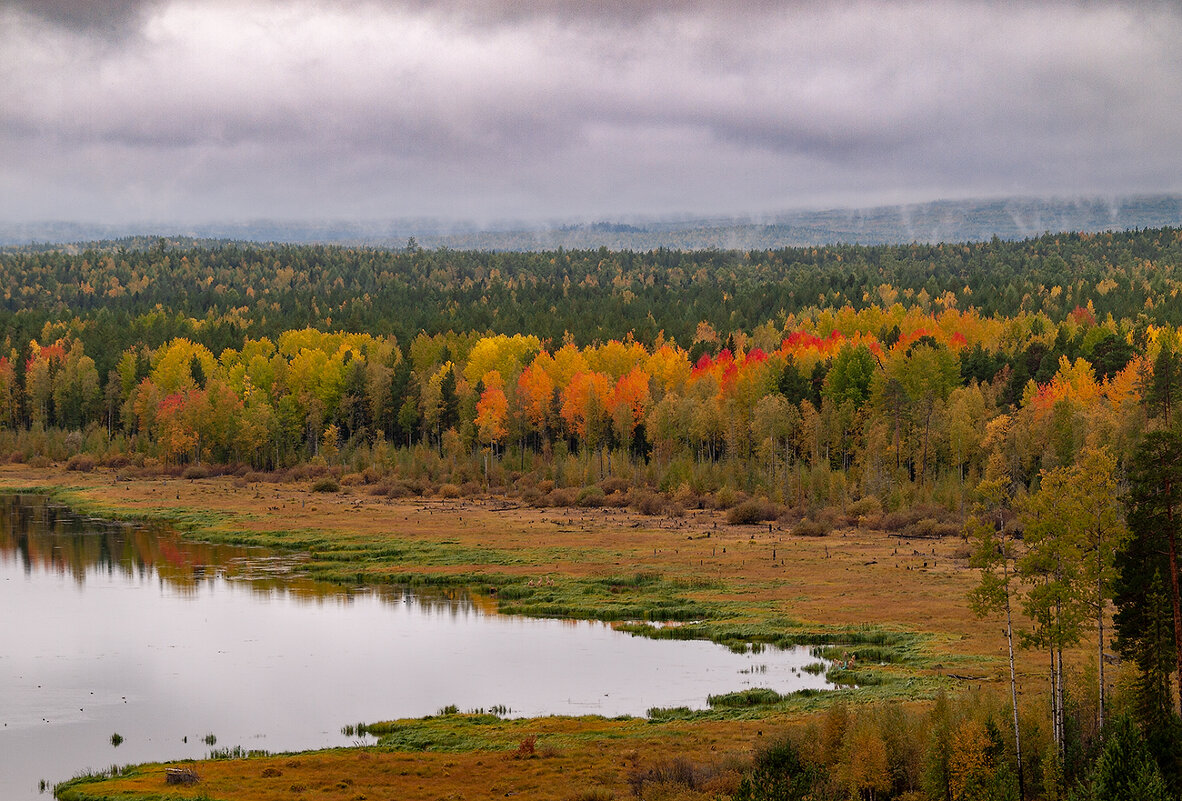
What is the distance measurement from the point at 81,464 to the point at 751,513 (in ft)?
→ 275

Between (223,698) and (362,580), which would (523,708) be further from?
(362,580)

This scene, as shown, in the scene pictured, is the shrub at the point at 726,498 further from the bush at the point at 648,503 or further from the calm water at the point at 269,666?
the calm water at the point at 269,666

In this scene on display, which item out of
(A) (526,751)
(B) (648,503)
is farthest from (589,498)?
(A) (526,751)

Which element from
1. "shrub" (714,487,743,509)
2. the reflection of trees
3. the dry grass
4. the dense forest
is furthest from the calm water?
"shrub" (714,487,743,509)

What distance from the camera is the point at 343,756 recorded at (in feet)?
141

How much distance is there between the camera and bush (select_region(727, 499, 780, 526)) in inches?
4176

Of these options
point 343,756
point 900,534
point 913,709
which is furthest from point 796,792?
point 900,534

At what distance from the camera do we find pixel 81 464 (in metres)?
148

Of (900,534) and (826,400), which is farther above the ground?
(826,400)

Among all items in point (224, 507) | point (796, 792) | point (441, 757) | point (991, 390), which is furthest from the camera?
point (991, 390)

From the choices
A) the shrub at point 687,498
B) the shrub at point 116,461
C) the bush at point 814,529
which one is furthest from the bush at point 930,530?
the shrub at point 116,461

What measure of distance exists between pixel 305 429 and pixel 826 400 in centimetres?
6706

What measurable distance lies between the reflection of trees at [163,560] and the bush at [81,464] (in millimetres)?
38500

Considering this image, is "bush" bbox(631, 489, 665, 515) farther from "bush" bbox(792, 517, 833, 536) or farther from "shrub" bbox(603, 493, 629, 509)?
"bush" bbox(792, 517, 833, 536)
